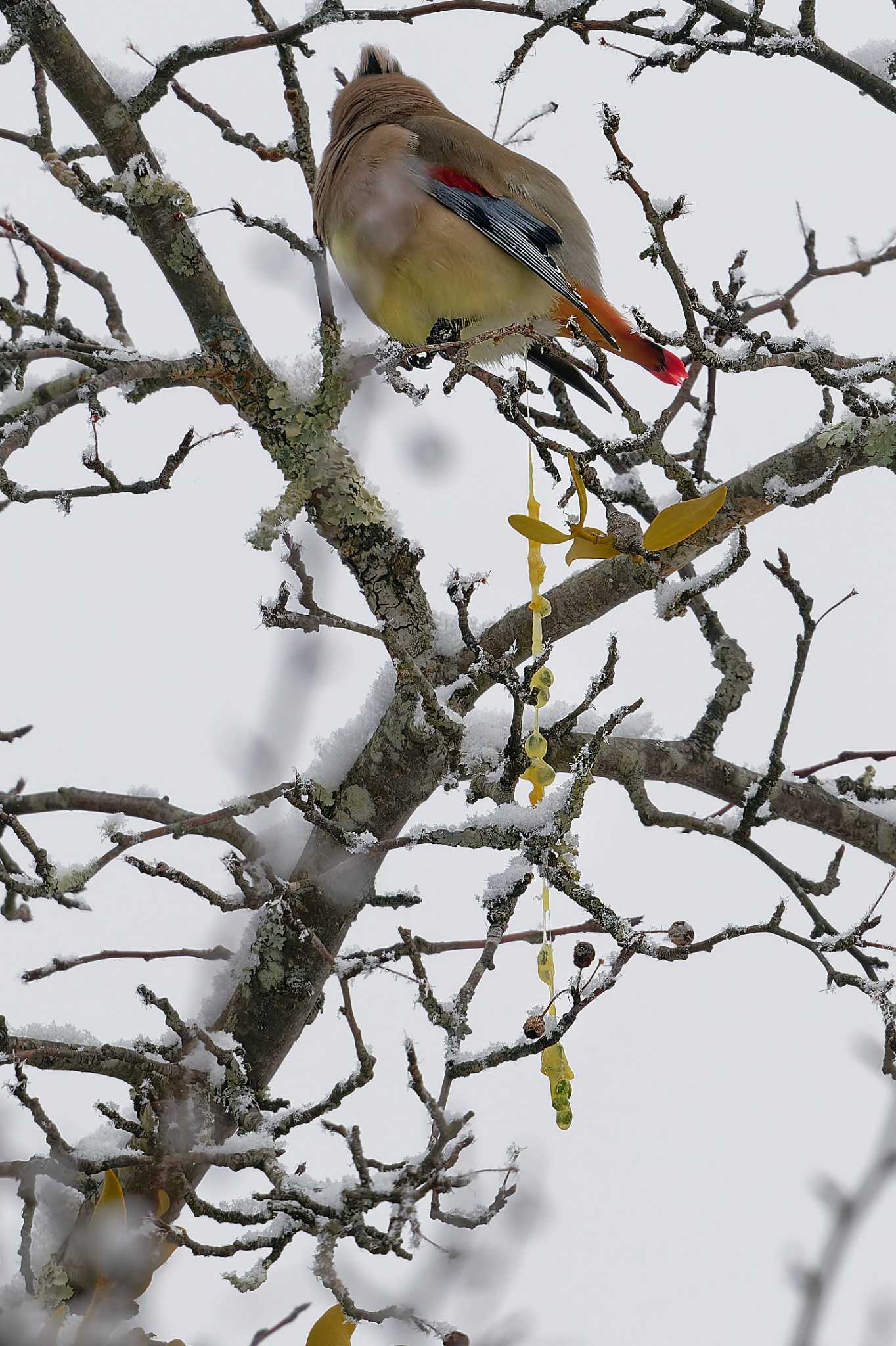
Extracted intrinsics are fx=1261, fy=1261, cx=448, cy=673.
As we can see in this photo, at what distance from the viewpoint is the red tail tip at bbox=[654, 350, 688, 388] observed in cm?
261

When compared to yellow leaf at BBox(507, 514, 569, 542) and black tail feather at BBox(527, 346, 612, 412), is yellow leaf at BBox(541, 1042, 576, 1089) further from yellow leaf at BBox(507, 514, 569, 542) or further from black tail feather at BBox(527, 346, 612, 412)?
black tail feather at BBox(527, 346, 612, 412)

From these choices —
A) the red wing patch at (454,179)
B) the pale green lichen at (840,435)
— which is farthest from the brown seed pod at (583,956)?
the red wing patch at (454,179)

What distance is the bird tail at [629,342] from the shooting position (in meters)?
2.60

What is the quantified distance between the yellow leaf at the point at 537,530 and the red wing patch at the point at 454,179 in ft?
4.60

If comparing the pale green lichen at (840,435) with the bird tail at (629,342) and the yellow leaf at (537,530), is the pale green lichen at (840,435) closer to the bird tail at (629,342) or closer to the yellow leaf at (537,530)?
the bird tail at (629,342)

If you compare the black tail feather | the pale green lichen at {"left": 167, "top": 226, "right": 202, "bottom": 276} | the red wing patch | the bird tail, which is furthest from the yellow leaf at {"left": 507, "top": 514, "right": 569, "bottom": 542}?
the red wing patch

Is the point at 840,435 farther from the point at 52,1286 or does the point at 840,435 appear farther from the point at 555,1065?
the point at 52,1286

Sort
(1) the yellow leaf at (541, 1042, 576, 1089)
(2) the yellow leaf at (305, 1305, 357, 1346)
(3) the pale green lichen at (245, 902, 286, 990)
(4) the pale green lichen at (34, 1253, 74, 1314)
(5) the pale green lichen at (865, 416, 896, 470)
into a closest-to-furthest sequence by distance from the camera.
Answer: (1) the yellow leaf at (541, 1042, 576, 1089) < (2) the yellow leaf at (305, 1305, 357, 1346) < (4) the pale green lichen at (34, 1253, 74, 1314) < (5) the pale green lichen at (865, 416, 896, 470) < (3) the pale green lichen at (245, 902, 286, 990)

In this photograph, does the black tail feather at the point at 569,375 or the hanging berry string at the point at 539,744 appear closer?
the hanging berry string at the point at 539,744

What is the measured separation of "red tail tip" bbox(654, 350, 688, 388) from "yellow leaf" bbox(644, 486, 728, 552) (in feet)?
3.97

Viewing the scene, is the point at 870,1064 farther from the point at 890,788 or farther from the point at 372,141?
the point at 372,141

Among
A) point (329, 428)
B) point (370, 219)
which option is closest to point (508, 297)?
point (370, 219)

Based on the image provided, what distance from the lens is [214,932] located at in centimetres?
225

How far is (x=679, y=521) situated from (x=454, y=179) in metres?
1.46
